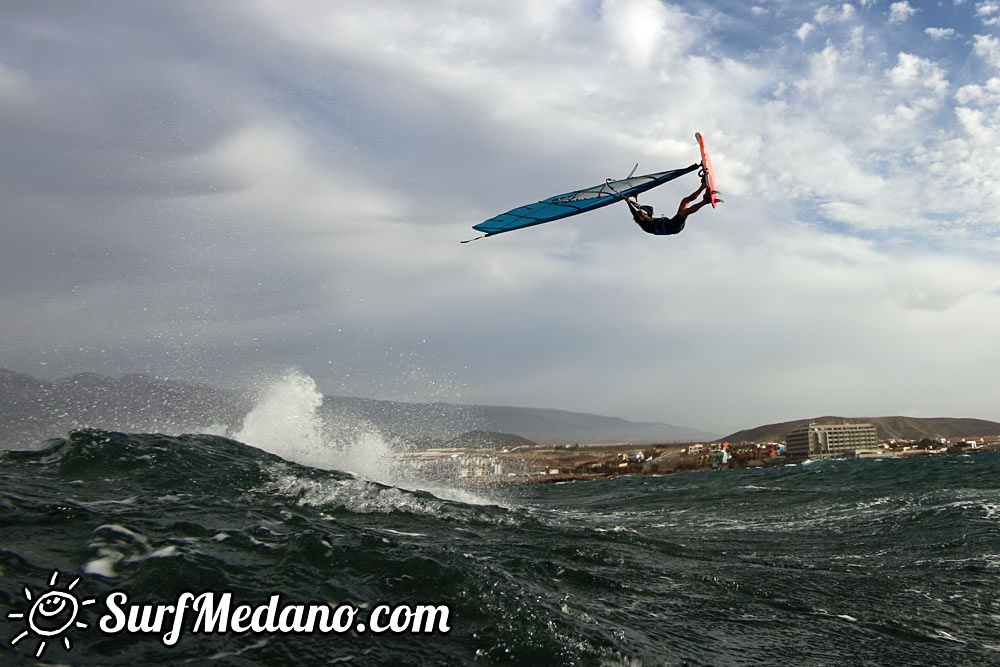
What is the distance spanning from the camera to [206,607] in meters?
5.23

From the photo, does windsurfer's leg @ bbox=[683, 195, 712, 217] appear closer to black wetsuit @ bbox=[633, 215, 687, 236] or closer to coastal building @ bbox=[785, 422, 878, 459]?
black wetsuit @ bbox=[633, 215, 687, 236]

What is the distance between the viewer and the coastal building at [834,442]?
98.0 m

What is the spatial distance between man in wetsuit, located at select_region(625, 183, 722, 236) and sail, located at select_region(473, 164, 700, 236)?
1.20 feet

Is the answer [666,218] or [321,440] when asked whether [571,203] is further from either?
[321,440]

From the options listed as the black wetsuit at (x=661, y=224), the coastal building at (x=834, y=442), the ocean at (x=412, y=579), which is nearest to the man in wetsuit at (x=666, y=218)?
the black wetsuit at (x=661, y=224)

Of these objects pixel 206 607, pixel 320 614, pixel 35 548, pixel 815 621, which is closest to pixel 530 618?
pixel 320 614

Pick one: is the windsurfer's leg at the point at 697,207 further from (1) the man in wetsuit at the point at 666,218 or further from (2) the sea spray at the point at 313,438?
(2) the sea spray at the point at 313,438

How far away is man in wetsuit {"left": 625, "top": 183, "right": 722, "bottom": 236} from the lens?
9684 mm

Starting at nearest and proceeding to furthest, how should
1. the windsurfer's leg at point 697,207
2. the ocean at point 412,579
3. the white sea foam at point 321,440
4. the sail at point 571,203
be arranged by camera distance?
the ocean at point 412,579, the windsurfer's leg at point 697,207, the sail at point 571,203, the white sea foam at point 321,440

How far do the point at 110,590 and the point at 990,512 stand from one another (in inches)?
664

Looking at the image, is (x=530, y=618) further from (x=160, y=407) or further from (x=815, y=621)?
(x=160, y=407)

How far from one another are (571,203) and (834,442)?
106 meters

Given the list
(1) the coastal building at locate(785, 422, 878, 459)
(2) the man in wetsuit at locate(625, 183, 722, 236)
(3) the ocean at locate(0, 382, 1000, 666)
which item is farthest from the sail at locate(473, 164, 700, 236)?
(1) the coastal building at locate(785, 422, 878, 459)

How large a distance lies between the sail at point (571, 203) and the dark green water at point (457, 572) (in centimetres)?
536
